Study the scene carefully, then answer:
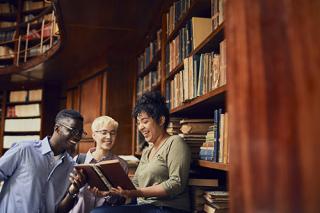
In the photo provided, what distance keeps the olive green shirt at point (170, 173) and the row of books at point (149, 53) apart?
1.46 m

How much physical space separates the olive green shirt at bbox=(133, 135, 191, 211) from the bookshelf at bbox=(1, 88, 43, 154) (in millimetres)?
4608

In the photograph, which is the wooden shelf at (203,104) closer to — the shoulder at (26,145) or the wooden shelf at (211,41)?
the wooden shelf at (211,41)

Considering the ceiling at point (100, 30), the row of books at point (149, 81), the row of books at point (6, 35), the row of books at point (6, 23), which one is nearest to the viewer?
the ceiling at point (100, 30)

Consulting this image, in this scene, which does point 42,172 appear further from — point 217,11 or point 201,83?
point 217,11

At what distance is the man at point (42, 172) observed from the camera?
186 centimetres

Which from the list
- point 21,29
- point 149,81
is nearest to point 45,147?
point 149,81

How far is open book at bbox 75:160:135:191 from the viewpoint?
169 cm

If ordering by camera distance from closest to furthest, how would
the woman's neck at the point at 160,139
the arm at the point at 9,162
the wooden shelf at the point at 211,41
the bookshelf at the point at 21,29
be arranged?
1. the wooden shelf at the point at 211,41
2. the arm at the point at 9,162
3. the woman's neck at the point at 160,139
4. the bookshelf at the point at 21,29

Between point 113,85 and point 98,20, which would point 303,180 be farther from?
point 113,85

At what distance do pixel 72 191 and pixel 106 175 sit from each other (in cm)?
31

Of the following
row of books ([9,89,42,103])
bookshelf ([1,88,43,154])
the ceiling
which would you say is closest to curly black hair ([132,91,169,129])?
the ceiling

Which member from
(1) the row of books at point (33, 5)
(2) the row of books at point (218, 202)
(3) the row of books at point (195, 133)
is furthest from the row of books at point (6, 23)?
(2) the row of books at point (218, 202)

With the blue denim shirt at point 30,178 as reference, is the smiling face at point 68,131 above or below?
above

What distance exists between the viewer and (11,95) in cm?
636
